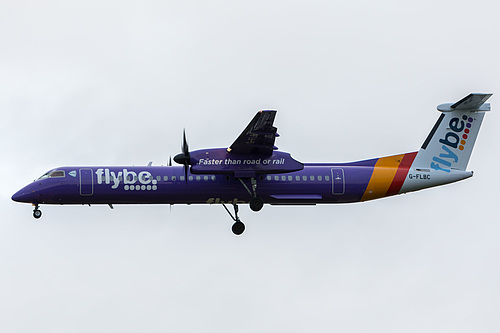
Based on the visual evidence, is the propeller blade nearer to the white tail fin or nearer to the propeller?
the propeller

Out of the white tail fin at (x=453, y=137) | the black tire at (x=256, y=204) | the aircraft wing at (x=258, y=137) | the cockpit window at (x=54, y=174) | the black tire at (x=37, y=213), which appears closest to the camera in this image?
the aircraft wing at (x=258, y=137)

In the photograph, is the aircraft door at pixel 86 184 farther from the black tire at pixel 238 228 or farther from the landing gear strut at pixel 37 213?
the black tire at pixel 238 228

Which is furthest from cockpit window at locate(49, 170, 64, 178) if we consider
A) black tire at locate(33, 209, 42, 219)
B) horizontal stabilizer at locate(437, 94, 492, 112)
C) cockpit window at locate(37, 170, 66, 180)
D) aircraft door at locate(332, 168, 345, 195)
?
horizontal stabilizer at locate(437, 94, 492, 112)

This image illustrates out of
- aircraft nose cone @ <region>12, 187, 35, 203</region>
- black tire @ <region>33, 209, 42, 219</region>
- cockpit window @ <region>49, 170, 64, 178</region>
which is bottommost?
black tire @ <region>33, 209, 42, 219</region>

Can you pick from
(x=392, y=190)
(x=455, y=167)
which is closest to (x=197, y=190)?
(x=392, y=190)

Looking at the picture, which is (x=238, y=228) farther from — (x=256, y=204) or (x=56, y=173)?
(x=56, y=173)

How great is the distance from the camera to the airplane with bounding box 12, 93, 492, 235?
32781mm

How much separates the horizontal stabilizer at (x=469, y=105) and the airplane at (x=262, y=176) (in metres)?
0.04

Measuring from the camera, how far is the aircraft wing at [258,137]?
1196 inches

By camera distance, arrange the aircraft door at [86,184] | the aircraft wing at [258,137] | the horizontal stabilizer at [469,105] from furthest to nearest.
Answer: the horizontal stabilizer at [469,105], the aircraft door at [86,184], the aircraft wing at [258,137]

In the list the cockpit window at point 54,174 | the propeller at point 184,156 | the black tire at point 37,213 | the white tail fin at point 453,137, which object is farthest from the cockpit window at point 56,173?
the white tail fin at point 453,137

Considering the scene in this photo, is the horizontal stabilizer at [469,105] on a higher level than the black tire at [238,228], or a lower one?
higher

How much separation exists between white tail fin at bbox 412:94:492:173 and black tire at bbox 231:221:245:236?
737cm

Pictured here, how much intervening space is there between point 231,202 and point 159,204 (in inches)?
107
